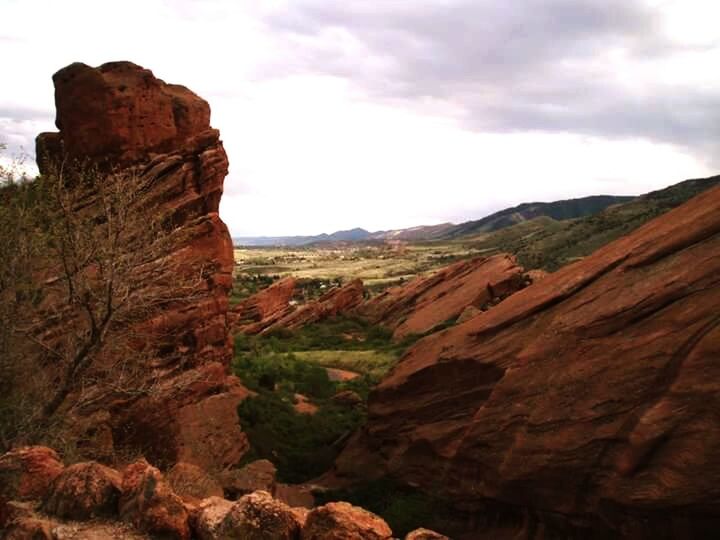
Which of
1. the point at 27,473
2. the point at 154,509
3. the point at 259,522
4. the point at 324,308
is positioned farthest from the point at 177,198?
the point at 324,308

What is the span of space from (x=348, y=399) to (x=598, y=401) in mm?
20931

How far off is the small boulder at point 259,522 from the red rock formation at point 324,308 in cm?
4712

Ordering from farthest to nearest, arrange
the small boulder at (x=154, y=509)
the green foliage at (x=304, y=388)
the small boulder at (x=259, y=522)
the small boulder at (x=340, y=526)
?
the green foliage at (x=304, y=388)
the small boulder at (x=154, y=509)
the small boulder at (x=259, y=522)
the small boulder at (x=340, y=526)

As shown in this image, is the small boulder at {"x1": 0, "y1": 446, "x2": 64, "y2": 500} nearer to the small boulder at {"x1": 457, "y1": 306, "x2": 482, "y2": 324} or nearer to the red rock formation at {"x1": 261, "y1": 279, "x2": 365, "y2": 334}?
the small boulder at {"x1": 457, "y1": 306, "x2": 482, "y2": 324}

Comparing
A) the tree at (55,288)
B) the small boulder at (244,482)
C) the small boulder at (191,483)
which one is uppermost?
the tree at (55,288)

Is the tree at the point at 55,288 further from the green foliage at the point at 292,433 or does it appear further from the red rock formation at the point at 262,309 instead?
the red rock formation at the point at 262,309

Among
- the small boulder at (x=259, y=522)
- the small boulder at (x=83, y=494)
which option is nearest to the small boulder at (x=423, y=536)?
the small boulder at (x=259, y=522)

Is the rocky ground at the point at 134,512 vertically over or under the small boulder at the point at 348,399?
over

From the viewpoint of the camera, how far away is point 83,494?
31.1 feet

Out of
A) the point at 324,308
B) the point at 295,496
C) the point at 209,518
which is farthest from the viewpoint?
the point at 324,308

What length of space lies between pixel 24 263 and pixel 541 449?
13.3 meters

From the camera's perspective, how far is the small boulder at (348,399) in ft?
98.8

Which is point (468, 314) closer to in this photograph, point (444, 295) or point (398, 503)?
point (444, 295)

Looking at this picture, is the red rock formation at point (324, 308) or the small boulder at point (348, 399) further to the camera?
the red rock formation at point (324, 308)
